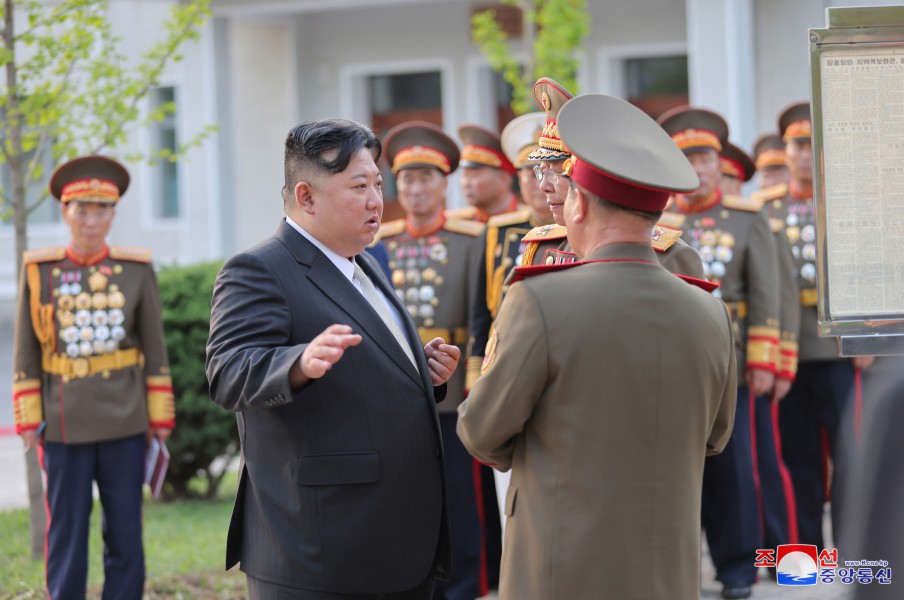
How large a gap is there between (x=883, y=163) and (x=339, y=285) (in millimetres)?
1654

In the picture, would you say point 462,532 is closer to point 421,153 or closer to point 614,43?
point 421,153

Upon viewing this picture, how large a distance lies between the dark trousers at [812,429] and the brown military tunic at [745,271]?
714 mm

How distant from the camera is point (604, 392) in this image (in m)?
2.86

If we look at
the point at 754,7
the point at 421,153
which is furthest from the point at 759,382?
the point at 754,7

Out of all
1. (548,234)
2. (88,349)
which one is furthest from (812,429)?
(88,349)

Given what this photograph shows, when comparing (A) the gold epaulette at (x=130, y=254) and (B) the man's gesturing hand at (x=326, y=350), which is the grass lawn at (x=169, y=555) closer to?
(A) the gold epaulette at (x=130, y=254)

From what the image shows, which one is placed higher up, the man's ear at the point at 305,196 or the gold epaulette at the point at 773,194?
the gold epaulette at the point at 773,194

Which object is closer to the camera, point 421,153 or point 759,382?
point 759,382

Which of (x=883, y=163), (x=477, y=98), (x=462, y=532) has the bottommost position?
(x=462, y=532)

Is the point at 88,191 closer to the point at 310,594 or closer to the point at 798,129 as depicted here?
the point at 310,594

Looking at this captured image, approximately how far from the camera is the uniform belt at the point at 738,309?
6.22 meters

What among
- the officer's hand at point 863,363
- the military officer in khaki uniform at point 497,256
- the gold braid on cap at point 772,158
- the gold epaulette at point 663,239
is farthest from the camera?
the gold braid on cap at point 772,158

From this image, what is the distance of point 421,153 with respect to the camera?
657 cm

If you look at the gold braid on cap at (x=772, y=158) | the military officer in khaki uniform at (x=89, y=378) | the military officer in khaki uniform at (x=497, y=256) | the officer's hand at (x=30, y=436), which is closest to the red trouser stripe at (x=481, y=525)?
the military officer in khaki uniform at (x=497, y=256)
